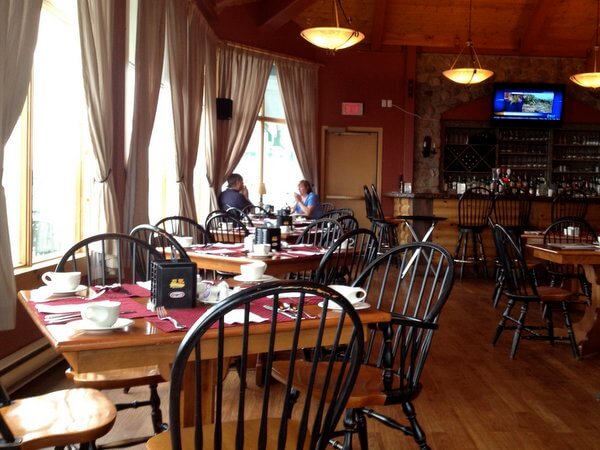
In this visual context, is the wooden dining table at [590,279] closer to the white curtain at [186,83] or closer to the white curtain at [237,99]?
the white curtain at [186,83]

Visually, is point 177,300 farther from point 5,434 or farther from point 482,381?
point 482,381

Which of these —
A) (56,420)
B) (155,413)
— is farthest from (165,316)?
(155,413)

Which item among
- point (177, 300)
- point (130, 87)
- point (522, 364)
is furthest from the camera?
point (130, 87)

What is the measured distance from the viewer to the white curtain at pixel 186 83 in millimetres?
6645

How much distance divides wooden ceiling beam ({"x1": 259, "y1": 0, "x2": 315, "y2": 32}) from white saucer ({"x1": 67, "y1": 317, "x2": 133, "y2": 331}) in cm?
745

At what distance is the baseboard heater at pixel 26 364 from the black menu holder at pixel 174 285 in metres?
1.81

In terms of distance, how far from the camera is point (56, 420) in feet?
6.42

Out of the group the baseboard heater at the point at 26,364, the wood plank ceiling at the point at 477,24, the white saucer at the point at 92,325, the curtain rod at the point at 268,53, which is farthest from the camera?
the wood plank ceiling at the point at 477,24

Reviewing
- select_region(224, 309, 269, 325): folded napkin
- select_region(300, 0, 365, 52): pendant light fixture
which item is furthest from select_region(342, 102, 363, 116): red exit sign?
select_region(224, 309, 269, 325): folded napkin

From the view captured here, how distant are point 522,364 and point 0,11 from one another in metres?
3.82

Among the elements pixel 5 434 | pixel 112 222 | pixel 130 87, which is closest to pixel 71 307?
pixel 5 434

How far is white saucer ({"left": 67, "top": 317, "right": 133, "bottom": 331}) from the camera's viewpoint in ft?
6.05

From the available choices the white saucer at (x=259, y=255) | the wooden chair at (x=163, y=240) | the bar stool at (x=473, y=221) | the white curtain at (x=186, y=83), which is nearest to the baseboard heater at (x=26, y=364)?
the wooden chair at (x=163, y=240)

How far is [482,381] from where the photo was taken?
403cm
